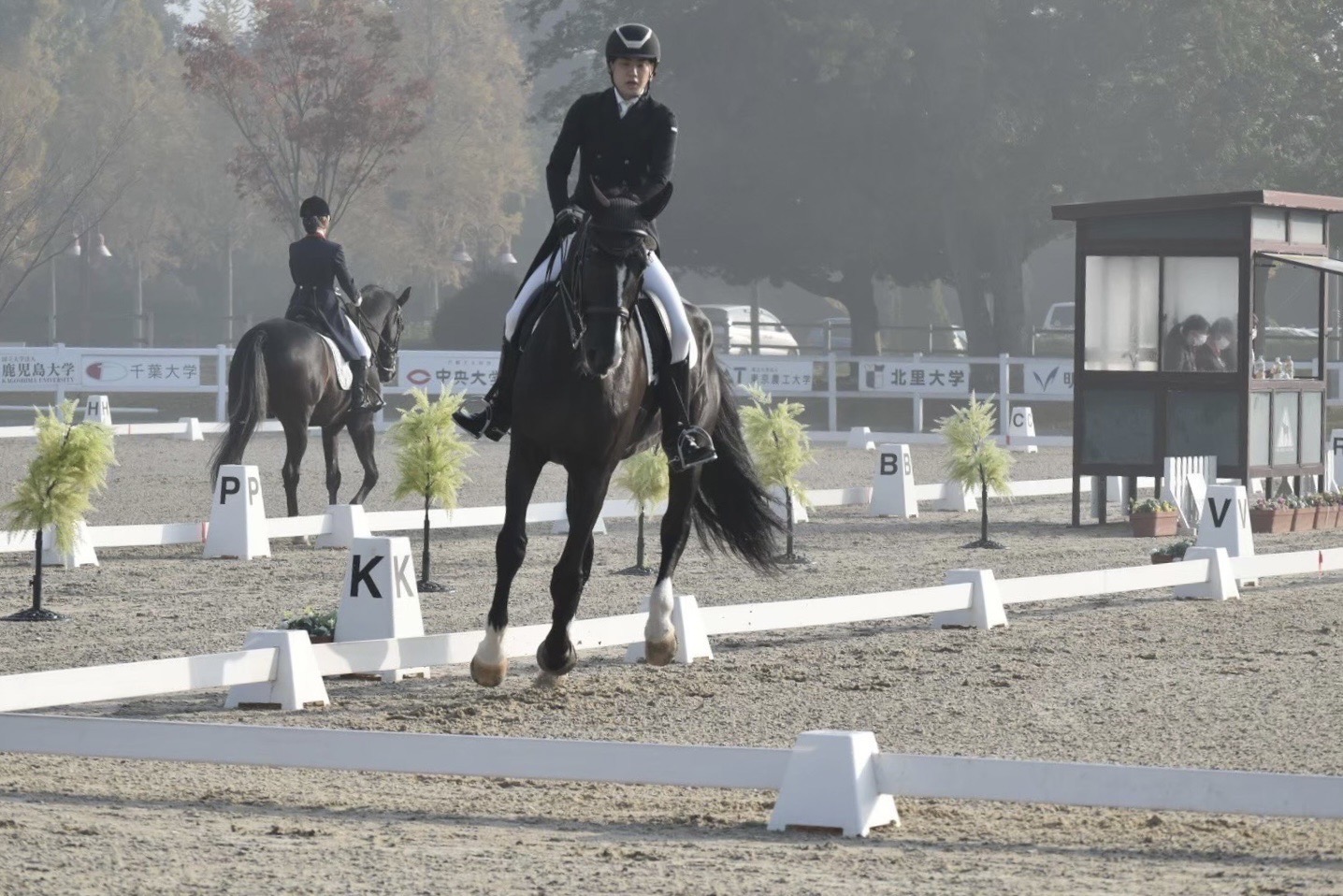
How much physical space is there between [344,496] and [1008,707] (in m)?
12.8

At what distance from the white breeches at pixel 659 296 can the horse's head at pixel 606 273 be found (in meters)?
0.38

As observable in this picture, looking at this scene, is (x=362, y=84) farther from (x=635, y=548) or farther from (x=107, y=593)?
(x=107, y=593)

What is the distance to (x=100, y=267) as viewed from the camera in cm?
7288

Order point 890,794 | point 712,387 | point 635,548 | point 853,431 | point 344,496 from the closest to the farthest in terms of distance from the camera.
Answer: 1. point 890,794
2. point 712,387
3. point 635,548
4. point 344,496
5. point 853,431

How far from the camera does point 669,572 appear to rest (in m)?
9.68

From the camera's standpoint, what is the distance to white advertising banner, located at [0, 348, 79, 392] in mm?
33812

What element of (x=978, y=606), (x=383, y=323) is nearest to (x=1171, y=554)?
(x=978, y=606)

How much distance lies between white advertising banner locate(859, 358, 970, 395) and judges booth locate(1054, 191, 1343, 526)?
15.1 m

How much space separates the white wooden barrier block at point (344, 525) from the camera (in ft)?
51.4

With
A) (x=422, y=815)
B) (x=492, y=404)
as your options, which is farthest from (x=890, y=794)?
(x=492, y=404)

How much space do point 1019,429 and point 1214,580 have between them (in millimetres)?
18384

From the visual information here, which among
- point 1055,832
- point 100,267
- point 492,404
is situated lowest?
point 1055,832

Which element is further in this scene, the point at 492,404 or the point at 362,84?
the point at 362,84

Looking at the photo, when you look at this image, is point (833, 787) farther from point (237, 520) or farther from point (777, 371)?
point (777, 371)
